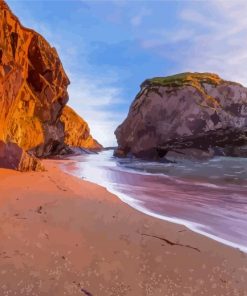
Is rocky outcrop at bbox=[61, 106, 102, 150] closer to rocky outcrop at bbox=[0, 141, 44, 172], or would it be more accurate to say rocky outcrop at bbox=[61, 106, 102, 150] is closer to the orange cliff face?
the orange cliff face

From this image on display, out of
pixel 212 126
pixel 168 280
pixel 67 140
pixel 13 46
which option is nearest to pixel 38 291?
pixel 168 280

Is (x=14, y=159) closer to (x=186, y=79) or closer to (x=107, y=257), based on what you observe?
(x=107, y=257)

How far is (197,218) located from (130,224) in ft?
4.72

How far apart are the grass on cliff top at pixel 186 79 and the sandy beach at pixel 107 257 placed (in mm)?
33838

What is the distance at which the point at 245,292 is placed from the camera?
1.88 m

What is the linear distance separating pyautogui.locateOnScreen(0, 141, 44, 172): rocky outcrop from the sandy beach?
18.5 ft

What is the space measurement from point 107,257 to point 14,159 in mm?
7595

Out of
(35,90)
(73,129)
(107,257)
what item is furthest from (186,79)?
(73,129)

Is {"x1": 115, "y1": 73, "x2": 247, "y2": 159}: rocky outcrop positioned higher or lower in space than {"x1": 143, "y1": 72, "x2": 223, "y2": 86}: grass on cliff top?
lower

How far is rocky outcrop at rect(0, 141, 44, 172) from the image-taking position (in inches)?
354

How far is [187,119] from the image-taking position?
32.1 metres

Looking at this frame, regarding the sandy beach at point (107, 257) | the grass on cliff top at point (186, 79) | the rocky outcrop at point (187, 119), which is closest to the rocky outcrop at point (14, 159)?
the sandy beach at point (107, 257)

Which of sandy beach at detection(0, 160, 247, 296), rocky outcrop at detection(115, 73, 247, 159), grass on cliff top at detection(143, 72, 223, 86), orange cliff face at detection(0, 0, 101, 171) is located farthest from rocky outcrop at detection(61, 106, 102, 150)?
sandy beach at detection(0, 160, 247, 296)

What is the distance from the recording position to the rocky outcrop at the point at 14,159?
9.00 m
